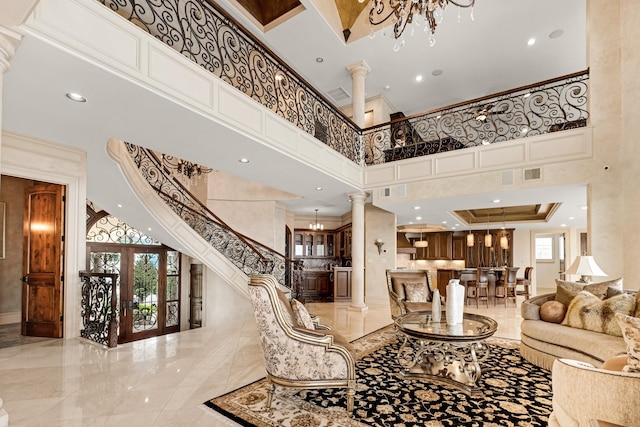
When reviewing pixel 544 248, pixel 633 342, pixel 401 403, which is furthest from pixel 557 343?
pixel 544 248

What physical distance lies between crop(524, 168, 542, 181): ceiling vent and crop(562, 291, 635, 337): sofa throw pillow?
240 cm

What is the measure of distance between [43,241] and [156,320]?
3802mm

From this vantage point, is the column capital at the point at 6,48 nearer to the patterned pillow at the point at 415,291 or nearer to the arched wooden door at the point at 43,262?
the arched wooden door at the point at 43,262

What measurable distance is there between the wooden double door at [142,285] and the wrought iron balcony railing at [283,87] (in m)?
4.72

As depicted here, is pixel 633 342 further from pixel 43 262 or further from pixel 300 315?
pixel 43 262

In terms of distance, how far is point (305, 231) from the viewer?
12102 mm

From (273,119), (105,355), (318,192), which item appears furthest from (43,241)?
(318,192)

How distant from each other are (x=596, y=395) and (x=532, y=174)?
16.7 feet

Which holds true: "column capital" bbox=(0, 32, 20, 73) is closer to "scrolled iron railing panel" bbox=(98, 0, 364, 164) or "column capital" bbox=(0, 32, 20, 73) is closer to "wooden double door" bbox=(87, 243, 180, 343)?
"scrolled iron railing panel" bbox=(98, 0, 364, 164)

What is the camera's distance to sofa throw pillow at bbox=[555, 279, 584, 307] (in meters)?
4.04

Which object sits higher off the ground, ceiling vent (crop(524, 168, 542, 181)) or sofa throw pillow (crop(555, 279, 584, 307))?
ceiling vent (crop(524, 168, 542, 181))

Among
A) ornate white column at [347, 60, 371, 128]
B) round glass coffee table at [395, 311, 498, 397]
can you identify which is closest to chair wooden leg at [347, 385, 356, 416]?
round glass coffee table at [395, 311, 498, 397]

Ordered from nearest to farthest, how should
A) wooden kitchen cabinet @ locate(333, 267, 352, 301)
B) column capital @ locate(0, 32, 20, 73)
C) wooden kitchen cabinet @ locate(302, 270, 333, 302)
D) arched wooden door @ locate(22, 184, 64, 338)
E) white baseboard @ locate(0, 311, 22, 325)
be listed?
column capital @ locate(0, 32, 20, 73), arched wooden door @ locate(22, 184, 64, 338), white baseboard @ locate(0, 311, 22, 325), wooden kitchen cabinet @ locate(333, 267, 352, 301), wooden kitchen cabinet @ locate(302, 270, 333, 302)

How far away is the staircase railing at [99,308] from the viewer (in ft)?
15.0
